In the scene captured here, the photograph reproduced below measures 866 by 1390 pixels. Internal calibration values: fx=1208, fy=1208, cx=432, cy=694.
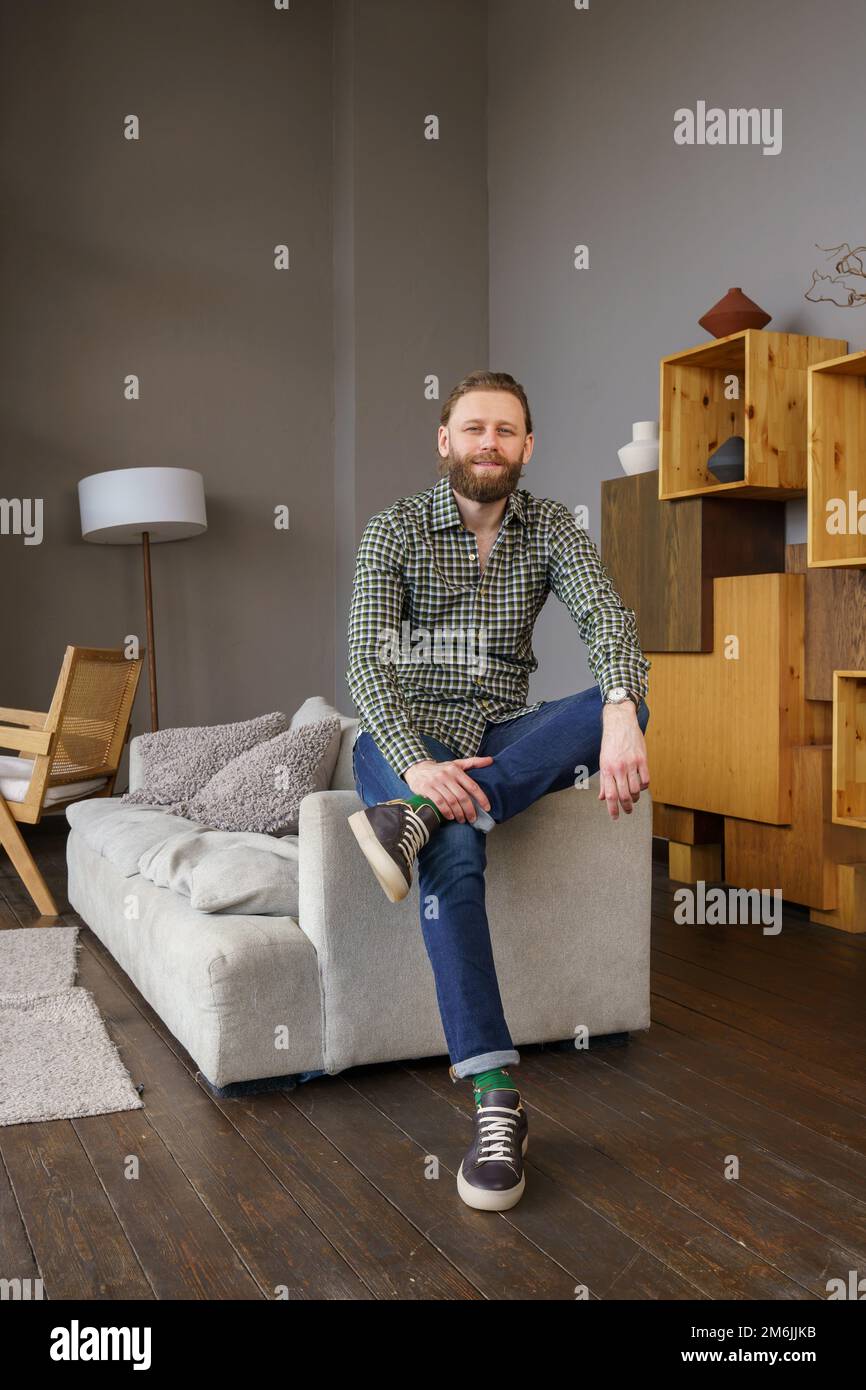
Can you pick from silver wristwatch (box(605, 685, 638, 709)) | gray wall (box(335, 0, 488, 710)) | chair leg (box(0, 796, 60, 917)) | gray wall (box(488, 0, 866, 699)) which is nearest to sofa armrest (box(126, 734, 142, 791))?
chair leg (box(0, 796, 60, 917))

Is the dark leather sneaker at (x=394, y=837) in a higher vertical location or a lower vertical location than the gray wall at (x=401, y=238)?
lower

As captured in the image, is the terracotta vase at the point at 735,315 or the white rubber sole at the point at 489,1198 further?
the terracotta vase at the point at 735,315

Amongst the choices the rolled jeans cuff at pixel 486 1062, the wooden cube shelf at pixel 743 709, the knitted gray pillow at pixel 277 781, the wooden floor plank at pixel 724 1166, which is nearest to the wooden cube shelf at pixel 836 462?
the wooden cube shelf at pixel 743 709

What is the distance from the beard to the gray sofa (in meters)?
0.58

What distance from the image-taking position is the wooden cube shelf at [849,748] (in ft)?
10.6

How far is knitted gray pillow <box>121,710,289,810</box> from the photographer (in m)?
3.31

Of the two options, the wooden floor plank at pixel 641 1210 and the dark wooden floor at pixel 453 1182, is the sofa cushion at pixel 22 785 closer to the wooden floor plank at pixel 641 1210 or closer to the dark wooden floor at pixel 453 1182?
the dark wooden floor at pixel 453 1182

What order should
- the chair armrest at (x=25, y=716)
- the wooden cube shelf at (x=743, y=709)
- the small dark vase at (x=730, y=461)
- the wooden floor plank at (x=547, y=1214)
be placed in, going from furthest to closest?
the chair armrest at (x=25, y=716) < the small dark vase at (x=730, y=461) < the wooden cube shelf at (x=743, y=709) < the wooden floor plank at (x=547, y=1214)

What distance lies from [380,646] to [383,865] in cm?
53

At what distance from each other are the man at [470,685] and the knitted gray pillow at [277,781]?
0.60 metres

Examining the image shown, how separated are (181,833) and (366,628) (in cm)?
87

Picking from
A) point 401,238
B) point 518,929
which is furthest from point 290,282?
point 518,929

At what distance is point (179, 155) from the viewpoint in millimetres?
5488

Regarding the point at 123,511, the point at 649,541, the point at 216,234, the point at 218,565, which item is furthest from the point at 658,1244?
the point at 216,234
